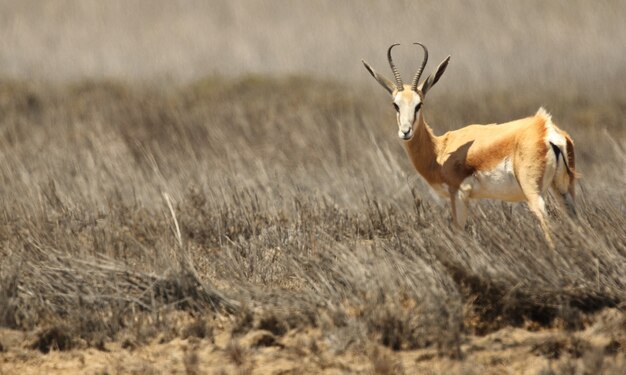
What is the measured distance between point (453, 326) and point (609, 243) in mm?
1333

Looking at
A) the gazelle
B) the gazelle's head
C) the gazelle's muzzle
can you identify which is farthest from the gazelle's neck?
the gazelle's muzzle

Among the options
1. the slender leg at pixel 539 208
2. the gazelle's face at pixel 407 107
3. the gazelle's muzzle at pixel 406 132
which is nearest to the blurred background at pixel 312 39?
the gazelle's face at pixel 407 107

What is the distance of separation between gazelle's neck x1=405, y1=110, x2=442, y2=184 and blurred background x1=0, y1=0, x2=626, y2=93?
7.86 metres

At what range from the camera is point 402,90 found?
7.61m

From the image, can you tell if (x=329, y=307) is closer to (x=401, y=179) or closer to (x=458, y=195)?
(x=458, y=195)

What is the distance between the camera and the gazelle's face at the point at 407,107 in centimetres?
727

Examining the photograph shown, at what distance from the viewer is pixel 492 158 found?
23.4 feet

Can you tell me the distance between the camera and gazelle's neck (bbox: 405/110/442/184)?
7.83 metres

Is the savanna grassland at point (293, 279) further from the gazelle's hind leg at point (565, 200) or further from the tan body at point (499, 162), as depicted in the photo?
the tan body at point (499, 162)

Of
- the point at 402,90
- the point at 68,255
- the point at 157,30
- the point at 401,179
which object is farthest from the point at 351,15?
the point at 68,255

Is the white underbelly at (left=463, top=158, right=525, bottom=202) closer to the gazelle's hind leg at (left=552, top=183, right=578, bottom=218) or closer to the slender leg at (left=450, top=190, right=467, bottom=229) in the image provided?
the slender leg at (left=450, top=190, right=467, bottom=229)

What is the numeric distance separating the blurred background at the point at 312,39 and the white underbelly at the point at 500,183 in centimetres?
853

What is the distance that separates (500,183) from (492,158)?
19cm

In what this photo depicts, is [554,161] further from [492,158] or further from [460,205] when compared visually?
[460,205]
